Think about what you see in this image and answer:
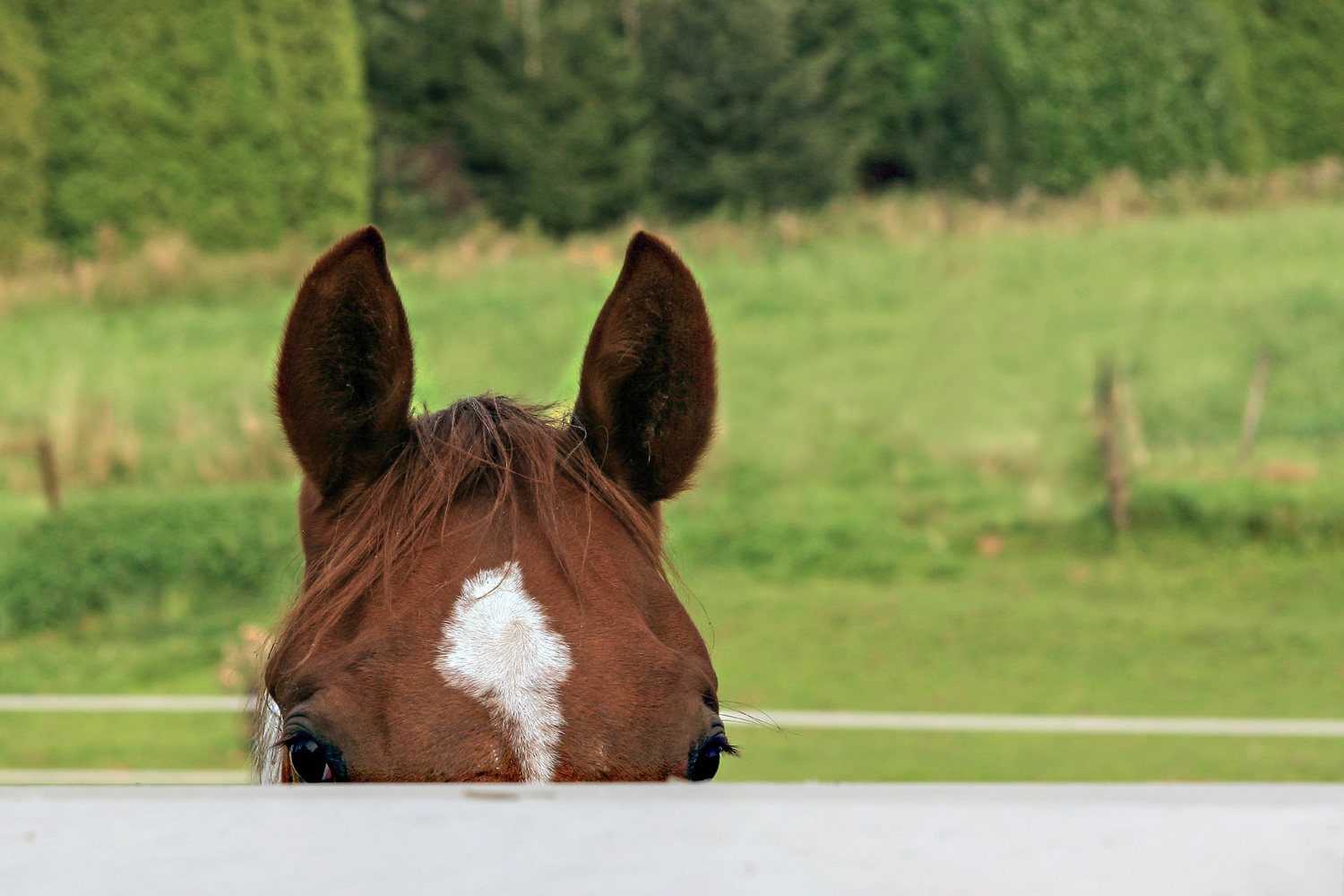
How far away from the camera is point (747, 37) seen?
18484mm

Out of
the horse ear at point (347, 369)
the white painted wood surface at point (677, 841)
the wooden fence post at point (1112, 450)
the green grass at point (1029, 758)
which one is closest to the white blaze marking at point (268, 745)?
the horse ear at point (347, 369)

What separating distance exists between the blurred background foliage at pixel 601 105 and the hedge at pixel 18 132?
3 centimetres

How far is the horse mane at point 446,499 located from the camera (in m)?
1.42

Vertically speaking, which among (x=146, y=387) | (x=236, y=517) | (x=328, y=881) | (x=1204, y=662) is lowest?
(x=1204, y=662)

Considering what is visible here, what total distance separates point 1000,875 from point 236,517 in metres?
8.56

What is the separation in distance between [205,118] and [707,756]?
13.7m

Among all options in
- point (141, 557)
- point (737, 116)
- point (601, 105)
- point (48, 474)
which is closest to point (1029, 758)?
point (141, 557)

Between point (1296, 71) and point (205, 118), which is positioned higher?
point (1296, 71)

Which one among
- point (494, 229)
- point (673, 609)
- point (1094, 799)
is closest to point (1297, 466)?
point (673, 609)

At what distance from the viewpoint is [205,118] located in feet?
44.1

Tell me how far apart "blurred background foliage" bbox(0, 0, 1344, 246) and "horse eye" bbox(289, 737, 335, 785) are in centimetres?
1317

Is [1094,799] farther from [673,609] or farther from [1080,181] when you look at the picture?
[1080,181]

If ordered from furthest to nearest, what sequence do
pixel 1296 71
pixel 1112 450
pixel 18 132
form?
pixel 1296 71
pixel 18 132
pixel 1112 450

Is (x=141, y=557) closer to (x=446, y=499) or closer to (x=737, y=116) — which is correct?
(x=446, y=499)
